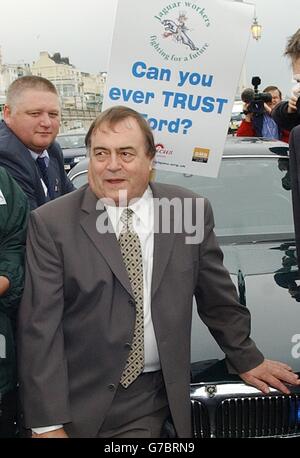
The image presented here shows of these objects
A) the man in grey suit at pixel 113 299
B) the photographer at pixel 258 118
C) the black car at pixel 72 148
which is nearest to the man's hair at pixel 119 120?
the man in grey suit at pixel 113 299

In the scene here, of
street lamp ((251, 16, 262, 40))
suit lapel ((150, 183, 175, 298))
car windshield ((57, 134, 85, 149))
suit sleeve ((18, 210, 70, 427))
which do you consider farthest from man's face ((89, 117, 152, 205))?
street lamp ((251, 16, 262, 40))

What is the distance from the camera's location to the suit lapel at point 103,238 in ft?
7.15

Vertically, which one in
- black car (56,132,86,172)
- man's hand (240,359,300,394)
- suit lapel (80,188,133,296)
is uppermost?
suit lapel (80,188,133,296)

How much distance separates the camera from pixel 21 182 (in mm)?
2973

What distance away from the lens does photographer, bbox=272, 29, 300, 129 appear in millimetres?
A: 2621

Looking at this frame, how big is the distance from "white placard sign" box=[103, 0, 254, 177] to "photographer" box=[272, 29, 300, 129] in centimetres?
41

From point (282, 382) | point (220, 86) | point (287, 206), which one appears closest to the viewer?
point (282, 382)

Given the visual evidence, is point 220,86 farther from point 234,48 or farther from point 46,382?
point 46,382

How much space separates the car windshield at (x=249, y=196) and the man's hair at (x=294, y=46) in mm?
1369

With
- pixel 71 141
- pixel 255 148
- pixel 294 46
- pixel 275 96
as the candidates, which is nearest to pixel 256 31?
pixel 71 141

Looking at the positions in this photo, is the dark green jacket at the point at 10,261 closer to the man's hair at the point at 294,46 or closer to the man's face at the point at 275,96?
the man's hair at the point at 294,46

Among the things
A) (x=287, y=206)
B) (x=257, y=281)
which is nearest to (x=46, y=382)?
(x=257, y=281)

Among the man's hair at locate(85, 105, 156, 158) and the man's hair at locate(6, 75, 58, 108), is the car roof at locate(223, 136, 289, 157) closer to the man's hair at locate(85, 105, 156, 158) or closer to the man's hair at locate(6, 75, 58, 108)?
the man's hair at locate(6, 75, 58, 108)
